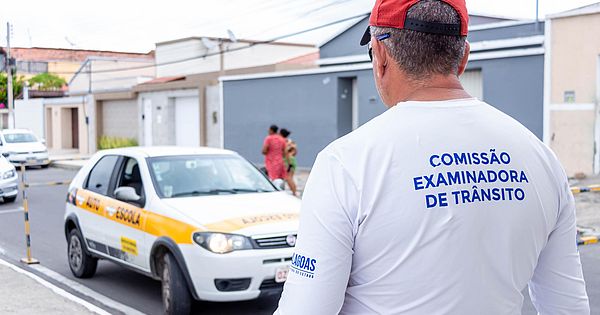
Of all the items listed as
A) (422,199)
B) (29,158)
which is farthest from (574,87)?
(29,158)

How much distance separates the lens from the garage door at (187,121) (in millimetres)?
31641

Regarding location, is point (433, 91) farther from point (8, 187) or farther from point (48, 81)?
point (48, 81)

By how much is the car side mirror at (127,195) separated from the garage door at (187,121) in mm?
24032

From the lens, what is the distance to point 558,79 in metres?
17.5

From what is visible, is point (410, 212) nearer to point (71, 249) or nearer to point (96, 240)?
point (96, 240)

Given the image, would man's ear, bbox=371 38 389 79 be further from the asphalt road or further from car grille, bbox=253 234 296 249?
the asphalt road

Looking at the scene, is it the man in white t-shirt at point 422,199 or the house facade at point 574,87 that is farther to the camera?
the house facade at point 574,87

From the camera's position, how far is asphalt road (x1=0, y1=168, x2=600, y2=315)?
23.9ft

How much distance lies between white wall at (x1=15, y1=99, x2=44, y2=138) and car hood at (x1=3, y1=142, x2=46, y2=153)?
15.9 metres

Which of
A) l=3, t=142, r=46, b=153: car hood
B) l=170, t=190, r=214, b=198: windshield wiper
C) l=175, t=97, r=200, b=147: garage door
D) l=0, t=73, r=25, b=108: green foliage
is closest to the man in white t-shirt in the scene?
l=170, t=190, r=214, b=198: windshield wiper

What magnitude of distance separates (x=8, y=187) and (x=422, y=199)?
16.2 meters

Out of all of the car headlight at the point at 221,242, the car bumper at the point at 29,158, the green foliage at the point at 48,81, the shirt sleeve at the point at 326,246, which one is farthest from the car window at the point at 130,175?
the green foliage at the point at 48,81

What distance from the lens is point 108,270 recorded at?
9203mm

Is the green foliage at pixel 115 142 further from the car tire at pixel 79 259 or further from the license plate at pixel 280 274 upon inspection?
the license plate at pixel 280 274
